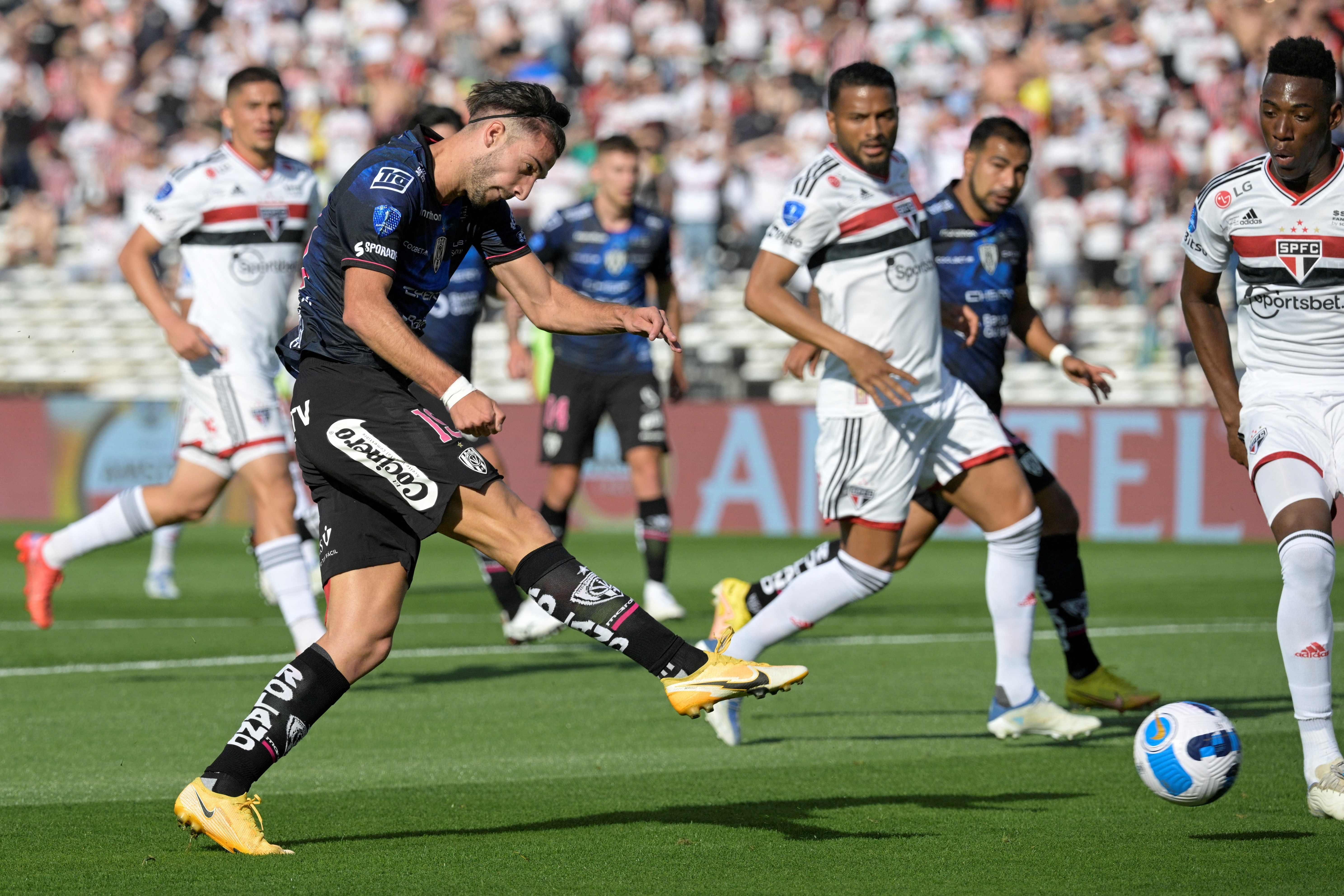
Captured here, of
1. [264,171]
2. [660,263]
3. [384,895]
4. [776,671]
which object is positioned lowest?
[384,895]

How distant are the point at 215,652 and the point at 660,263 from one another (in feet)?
12.8

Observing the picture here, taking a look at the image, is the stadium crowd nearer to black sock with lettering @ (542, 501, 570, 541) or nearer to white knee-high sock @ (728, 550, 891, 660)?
black sock with lettering @ (542, 501, 570, 541)

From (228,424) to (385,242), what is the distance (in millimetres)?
3857

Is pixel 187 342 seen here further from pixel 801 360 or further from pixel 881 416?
pixel 881 416

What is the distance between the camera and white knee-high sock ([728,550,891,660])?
7.08m

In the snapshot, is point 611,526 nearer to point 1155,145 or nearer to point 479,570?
point 479,570

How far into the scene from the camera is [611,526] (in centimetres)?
1734

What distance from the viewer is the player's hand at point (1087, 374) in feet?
25.0

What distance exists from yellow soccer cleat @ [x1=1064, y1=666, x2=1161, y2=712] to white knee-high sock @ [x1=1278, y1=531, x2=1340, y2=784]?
1.98 m

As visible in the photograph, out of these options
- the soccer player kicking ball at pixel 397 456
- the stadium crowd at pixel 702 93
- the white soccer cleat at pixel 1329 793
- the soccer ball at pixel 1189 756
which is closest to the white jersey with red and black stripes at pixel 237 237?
the soccer player kicking ball at pixel 397 456

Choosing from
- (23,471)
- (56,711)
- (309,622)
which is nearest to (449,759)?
(309,622)

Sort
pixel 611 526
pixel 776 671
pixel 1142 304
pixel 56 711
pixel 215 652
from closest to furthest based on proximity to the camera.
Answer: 1. pixel 776 671
2. pixel 56 711
3. pixel 215 652
4. pixel 611 526
5. pixel 1142 304

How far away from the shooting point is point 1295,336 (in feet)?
19.6

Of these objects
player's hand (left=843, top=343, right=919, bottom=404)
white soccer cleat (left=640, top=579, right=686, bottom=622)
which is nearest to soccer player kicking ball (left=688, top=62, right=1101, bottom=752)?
player's hand (left=843, top=343, right=919, bottom=404)
